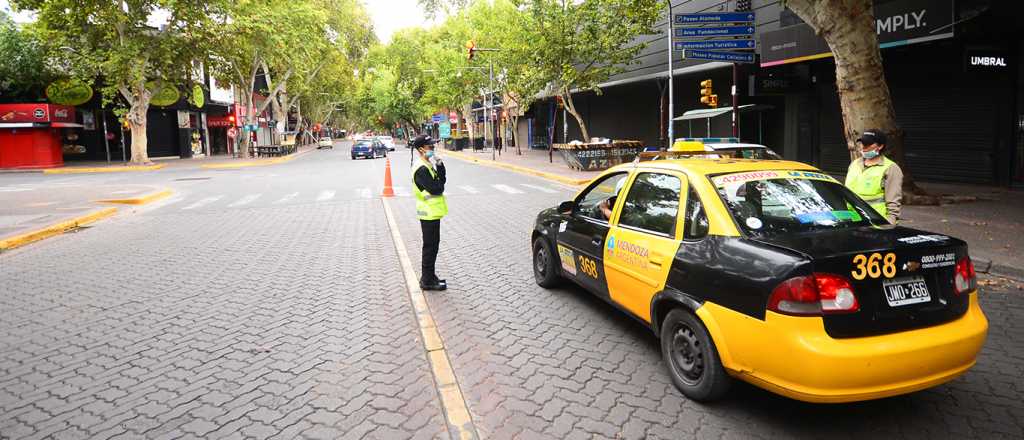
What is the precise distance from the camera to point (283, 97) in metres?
54.8

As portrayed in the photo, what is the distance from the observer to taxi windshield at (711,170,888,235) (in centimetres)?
394

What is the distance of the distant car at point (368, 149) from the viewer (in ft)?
136

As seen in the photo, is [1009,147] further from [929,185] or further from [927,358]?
[927,358]

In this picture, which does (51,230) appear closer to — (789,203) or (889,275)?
(789,203)

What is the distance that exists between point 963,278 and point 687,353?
5.24ft

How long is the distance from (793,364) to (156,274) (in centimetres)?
736

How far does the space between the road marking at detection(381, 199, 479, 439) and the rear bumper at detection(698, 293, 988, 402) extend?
5.21 ft

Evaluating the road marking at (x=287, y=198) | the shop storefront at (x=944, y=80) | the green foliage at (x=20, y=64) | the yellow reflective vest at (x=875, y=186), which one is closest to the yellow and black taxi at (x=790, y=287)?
the yellow reflective vest at (x=875, y=186)

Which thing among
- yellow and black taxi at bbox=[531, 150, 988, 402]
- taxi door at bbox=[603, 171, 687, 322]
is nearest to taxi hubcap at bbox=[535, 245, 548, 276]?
taxi door at bbox=[603, 171, 687, 322]

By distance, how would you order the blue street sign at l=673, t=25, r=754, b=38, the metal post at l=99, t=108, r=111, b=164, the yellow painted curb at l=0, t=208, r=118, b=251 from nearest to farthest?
the yellow painted curb at l=0, t=208, r=118, b=251 < the blue street sign at l=673, t=25, r=754, b=38 < the metal post at l=99, t=108, r=111, b=164

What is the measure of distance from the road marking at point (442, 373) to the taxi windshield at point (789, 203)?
6.59 feet

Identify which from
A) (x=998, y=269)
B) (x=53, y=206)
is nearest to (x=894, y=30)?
(x=998, y=269)

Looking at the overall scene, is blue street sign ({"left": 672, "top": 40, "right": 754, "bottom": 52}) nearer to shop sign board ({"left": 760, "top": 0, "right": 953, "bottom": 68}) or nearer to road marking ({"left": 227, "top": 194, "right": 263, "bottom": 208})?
shop sign board ({"left": 760, "top": 0, "right": 953, "bottom": 68})

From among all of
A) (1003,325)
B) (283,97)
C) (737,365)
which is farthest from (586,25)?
(283,97)
